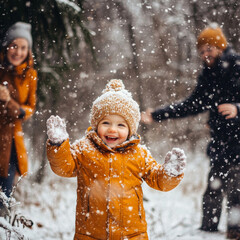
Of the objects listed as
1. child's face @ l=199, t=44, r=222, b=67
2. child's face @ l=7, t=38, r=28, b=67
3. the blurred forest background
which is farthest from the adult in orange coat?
child's face @ l=199, t=44, r=222, b=67

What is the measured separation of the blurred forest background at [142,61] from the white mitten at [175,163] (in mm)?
1799

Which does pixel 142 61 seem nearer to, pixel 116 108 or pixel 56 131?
pixel 116 108

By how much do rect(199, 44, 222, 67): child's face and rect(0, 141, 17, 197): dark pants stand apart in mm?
1734

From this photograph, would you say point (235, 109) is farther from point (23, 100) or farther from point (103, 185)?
point (23, 100)

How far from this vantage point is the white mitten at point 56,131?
4.87 ft

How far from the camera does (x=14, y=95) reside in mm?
2562

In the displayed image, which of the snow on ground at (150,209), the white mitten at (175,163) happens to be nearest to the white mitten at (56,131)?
the white mitten at (175,163)

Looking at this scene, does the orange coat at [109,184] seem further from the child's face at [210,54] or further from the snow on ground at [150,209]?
the child's face at [210,54]

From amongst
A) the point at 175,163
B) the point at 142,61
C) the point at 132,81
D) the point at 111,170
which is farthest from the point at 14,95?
the point at 142,61

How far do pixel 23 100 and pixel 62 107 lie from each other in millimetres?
1298

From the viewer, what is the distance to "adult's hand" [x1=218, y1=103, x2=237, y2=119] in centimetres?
255

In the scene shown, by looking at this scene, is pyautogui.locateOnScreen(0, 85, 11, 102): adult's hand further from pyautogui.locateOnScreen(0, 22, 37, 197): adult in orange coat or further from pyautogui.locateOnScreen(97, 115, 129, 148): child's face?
pyautogui.locateOnScreen(97, 115, 129, 148): child's face

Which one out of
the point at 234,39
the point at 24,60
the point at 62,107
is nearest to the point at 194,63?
the point at 234,39

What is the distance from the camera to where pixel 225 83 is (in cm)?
264
